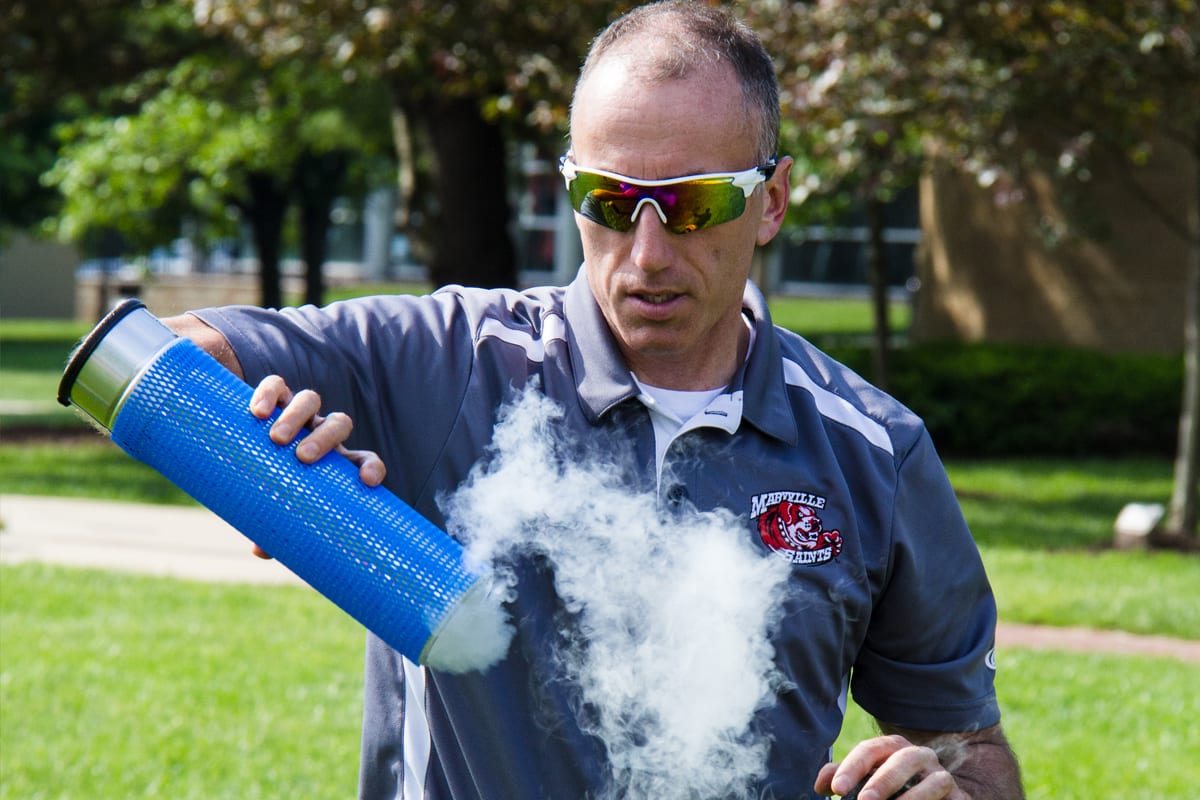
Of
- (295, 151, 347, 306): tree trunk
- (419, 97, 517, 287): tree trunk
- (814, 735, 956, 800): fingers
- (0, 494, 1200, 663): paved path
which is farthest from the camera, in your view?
(295, 151, 347, 306): tree trunk

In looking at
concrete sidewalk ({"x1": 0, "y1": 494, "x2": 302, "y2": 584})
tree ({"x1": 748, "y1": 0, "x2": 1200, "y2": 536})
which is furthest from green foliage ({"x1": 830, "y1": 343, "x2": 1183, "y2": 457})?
concrete sidewalk ({"x1": 0, "y1": 494, "x2": 302, "y2": 584})

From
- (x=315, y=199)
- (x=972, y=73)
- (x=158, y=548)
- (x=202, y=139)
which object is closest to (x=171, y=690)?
(x=158, y=548)

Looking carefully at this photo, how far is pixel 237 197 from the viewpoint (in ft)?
89.0

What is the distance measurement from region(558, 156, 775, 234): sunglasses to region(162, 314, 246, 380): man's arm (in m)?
0.62

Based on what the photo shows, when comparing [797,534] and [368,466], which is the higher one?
[368,466]

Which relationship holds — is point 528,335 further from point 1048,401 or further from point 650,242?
point 1048,401

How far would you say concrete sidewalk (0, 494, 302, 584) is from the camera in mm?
9781

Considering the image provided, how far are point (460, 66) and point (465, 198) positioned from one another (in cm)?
321

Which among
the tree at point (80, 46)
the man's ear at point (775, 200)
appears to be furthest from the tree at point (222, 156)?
the man's ear at point (775, 200)

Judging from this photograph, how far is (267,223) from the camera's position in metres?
28.1

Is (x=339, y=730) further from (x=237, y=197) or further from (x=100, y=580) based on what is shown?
(x=237, y=197)

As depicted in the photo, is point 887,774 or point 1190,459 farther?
point 1190,459

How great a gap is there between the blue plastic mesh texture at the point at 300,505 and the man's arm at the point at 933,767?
70 cm

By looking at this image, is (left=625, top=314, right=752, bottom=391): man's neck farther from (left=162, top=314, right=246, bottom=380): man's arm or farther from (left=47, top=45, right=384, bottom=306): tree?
(left=47, top=45, right=384, bottom=306): tree
